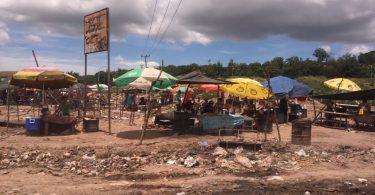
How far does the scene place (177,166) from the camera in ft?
35.4

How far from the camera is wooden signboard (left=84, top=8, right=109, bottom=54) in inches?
606

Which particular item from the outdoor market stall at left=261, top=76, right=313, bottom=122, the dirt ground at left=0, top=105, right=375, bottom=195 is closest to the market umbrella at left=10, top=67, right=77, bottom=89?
the dirt ground at left=0, top=105, right=375, bottom=195

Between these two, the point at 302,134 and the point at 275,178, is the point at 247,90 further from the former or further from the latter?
the point at 275,178

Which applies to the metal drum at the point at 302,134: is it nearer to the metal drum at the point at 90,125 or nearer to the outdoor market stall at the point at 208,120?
the outdoor market stall at the point at 208,120

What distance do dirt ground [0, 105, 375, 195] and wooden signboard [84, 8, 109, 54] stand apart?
3.13 meters

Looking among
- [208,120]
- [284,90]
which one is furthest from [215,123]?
[284,90]

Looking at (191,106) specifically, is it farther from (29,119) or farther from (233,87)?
(29,119)

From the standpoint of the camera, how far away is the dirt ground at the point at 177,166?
912 cm

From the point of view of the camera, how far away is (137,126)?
59.1ft

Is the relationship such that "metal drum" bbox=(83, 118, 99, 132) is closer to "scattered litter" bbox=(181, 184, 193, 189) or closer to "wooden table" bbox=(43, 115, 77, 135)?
"wooden table" bbox=(43, 115, 77, 135)

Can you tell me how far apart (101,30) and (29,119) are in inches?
145

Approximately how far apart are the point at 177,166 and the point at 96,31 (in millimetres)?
6938

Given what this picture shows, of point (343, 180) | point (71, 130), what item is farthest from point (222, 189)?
point (71, 130)

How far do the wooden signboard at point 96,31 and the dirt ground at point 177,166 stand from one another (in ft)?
10.3
